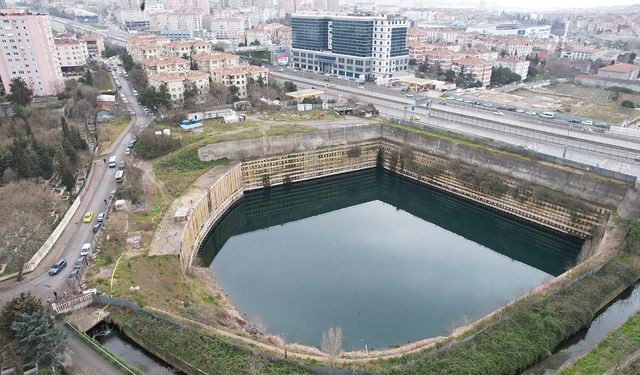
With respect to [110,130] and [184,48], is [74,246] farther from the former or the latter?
[184,48]

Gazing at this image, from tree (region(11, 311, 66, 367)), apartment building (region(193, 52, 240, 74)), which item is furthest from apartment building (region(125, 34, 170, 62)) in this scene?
tree (region(11, 311, 66, 367))

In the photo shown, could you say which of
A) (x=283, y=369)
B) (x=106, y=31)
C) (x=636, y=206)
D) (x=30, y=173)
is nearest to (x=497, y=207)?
(x=636, y=206)

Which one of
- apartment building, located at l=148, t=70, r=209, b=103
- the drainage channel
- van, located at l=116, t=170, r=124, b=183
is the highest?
apartment building, located at l=148, t=70, r=209, b=103

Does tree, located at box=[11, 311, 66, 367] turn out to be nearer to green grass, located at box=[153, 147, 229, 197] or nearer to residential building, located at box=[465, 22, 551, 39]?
green grass, located at box=[153, 147, 229, 197]

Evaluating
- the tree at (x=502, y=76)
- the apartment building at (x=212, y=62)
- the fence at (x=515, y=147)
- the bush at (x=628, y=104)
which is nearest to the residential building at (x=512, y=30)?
the tree at (x=502, y=76)

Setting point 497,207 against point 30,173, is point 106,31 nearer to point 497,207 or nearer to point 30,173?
point 30,173

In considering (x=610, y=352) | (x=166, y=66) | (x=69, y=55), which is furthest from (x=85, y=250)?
(x=69, y=55)
